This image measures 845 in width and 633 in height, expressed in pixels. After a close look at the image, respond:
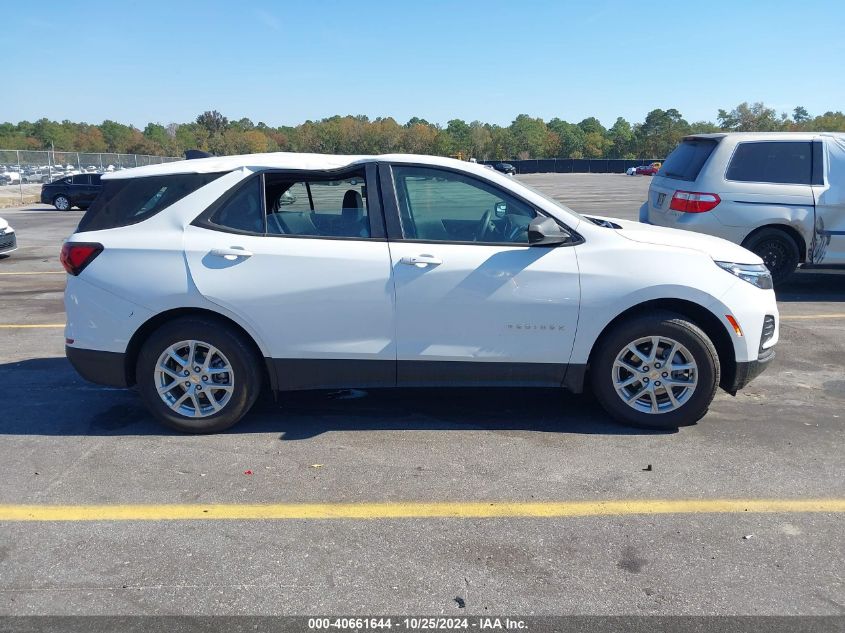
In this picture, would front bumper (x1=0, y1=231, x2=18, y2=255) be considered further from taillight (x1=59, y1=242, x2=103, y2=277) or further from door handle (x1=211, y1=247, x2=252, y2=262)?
door handle (x1=211, y1=247, x2=252, y2=262)

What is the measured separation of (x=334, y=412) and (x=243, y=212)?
1.51m

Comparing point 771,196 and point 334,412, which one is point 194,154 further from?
point 771,196

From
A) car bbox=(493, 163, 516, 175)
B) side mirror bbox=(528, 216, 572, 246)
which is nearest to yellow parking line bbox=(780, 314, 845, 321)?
car bbox=(493, 163, 516, 175)

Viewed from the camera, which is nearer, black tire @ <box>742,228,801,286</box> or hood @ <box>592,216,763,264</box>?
hood @ <box>592,216,763,264</box>

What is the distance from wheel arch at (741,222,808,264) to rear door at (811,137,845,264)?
0.36ft

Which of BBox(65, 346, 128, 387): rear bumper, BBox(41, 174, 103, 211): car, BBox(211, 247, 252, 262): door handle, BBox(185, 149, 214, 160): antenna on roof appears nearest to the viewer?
BBox(211, 247, 252, 262): door handle

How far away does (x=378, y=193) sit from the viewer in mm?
4840

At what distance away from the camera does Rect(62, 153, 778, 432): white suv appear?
4676mm

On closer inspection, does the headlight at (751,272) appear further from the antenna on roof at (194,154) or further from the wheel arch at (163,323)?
the antenna on roof at (194,154)

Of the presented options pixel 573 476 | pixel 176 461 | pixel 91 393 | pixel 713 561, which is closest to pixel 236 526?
pixel 176 461

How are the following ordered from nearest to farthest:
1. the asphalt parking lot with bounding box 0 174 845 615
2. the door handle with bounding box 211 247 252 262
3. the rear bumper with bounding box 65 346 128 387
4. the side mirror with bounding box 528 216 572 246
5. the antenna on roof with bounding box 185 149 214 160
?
the asphalt parking lot with bounding box 0 174 845 615, the side mirror with bounding box 528 216 572 246, the door handle with bounding box 211 247 252 262, the rear bumper with bounding box 65 346 128 387, the antenna on roof with bounding box 185 149 214 160

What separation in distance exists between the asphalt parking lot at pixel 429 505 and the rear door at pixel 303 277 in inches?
19.6

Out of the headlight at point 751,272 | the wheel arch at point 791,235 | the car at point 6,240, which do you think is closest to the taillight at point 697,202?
the wheel arch at point 791,235

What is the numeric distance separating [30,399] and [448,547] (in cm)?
373
